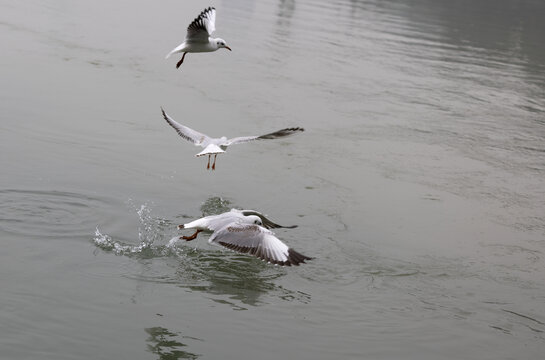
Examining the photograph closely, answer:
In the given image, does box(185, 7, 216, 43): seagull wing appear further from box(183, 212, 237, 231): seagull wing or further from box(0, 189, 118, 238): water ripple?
box(183, 212, 237, 231): seagull wing

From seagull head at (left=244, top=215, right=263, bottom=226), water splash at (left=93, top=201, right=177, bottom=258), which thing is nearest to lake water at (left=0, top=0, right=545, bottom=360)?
water splash at (left=93, top=201, right=177, bottom=258)

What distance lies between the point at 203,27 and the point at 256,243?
2.70 metres

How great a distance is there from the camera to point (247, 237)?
7.11 metres

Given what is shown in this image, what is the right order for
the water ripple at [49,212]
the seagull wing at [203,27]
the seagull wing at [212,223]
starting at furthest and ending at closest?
the seagull wing at [203,27] < the water ripple at [49,212] < the seagull wing at [212,223]

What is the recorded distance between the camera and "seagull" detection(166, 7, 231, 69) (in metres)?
8.51

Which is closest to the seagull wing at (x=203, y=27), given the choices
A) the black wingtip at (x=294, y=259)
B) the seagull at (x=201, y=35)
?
the seagull at (x=201, y=35)

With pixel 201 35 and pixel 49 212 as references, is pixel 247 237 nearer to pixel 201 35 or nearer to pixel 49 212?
pixel 49 212

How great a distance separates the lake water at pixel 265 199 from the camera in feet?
20.7

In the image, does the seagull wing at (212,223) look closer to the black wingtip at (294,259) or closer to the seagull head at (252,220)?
the seagull head at (252,220)

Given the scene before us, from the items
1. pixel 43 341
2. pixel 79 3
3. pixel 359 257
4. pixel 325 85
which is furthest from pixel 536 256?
pixel 79 3

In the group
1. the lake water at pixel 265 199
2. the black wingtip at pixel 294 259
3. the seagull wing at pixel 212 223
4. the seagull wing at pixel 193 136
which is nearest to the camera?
the lake water at pixel 265 199

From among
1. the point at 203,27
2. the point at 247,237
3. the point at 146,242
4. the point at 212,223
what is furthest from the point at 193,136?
the point at 247,237

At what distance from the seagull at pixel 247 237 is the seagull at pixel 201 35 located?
2.03 m

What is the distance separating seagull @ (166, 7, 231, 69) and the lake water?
1.52 metres
